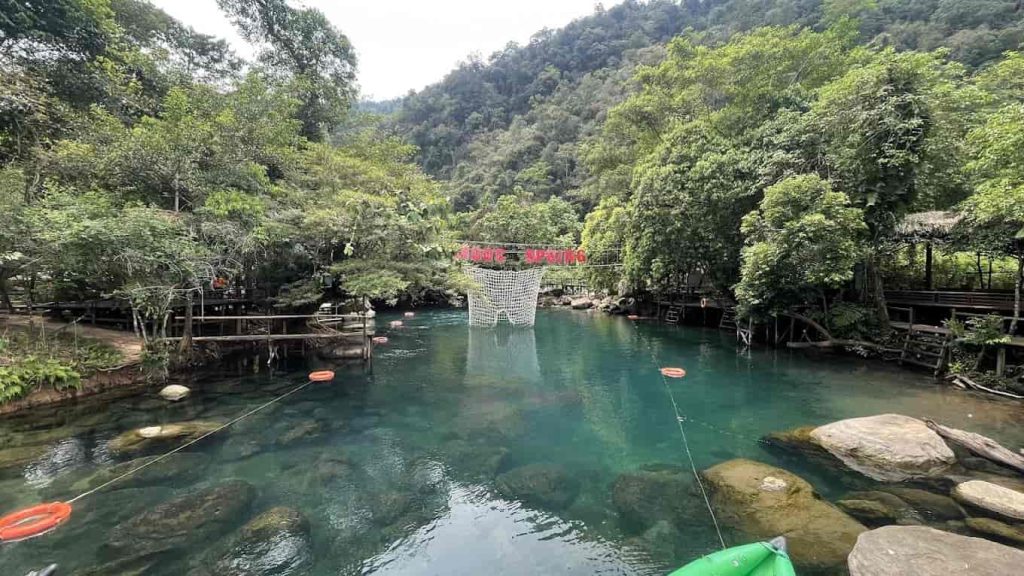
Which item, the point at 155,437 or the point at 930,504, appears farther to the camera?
the point at 155,437

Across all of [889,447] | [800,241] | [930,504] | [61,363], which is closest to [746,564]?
[930,504]

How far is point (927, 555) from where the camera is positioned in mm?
3643

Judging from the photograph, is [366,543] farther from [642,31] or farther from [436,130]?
[642,31]

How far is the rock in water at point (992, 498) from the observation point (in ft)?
15.3

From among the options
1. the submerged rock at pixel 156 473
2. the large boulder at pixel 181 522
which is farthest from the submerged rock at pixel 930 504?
the submerged rock at pixel 156 473

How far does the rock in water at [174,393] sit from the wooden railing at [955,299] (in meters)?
17.0

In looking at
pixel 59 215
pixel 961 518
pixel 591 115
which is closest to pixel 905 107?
pixel 961 518

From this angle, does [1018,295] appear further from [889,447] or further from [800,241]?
[889,447]

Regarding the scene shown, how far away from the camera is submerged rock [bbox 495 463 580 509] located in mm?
5633

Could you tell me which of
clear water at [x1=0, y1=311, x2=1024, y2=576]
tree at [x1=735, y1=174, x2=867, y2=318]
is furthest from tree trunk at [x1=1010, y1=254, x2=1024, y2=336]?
tree at [x1=735, y1=174, x2=867, y2=318]

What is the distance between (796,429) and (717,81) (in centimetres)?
1537

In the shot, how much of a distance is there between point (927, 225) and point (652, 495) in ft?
33.0

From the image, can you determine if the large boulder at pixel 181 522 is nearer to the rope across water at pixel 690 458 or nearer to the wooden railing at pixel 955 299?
the rope across water at pixel 690 458

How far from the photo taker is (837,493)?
543 centimetres
